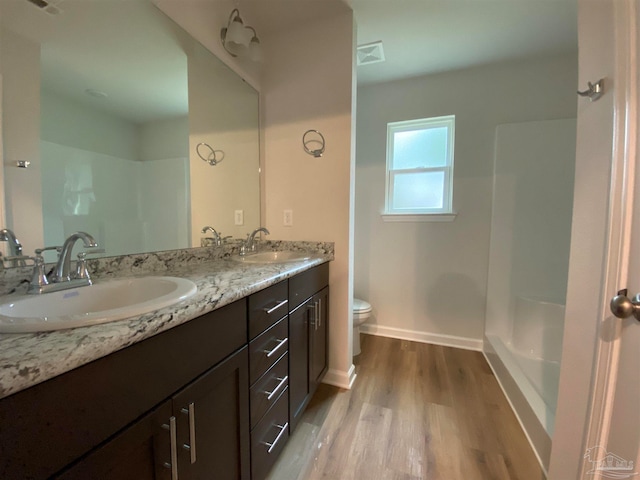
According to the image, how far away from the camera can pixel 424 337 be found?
7.67ft

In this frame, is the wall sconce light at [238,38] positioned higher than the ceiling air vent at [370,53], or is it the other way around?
the ceiling air vent at [370,53]

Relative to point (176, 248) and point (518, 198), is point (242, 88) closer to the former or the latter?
point (176, 248)

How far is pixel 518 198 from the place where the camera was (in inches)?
79.3

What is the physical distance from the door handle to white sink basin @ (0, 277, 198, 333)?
1118mm

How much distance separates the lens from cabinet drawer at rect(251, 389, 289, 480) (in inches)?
37.0

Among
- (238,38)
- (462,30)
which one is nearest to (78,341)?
(238,38)

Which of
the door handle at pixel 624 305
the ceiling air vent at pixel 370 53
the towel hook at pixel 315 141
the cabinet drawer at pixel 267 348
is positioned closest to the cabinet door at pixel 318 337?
the cabinet drawer at pixel 267 348

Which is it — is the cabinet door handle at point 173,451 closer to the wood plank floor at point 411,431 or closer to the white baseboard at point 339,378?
the wood plank floor at point 411,431

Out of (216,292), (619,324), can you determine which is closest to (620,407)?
(619,324)

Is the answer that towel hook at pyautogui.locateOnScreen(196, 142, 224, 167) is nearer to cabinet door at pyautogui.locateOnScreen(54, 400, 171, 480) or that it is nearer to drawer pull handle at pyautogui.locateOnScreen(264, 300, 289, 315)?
drawer pull handle at pyautogui.locateOnScreen(264, 300, 289, 315)

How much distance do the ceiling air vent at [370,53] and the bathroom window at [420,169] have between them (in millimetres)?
566

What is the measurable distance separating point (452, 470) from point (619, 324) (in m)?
0.96

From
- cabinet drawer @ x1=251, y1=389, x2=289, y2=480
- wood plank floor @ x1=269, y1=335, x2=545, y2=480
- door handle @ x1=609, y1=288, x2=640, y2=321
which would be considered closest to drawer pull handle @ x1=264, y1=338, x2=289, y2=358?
cabinet drawer @ x1=251, y1=389, x2=289, y2=480

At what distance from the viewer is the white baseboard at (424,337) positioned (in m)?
2.21
